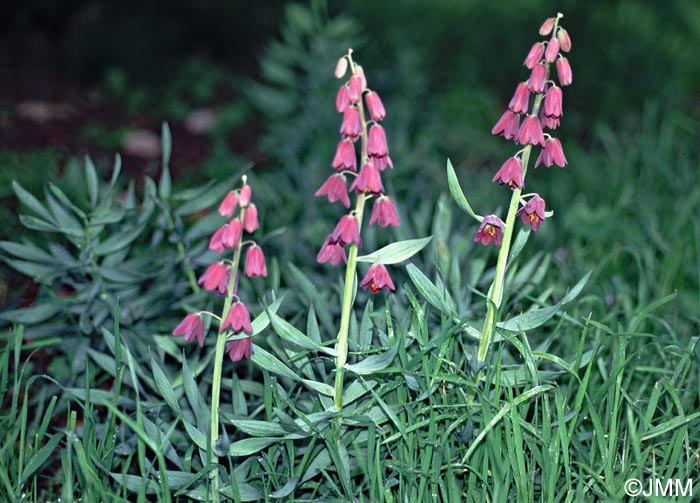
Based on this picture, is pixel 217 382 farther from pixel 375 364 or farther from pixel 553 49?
pixel 553 49

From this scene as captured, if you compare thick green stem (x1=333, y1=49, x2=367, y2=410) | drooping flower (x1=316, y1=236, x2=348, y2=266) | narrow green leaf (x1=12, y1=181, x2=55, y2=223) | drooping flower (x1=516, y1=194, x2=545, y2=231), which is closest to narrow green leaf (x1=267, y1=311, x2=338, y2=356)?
thick green stem (x1=333, y1=49, x2=367, y2=410)

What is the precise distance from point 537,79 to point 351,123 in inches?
16.1

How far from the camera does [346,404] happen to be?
6.89 ft

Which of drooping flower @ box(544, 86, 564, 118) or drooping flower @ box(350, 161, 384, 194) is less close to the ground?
drooping flower @ box(544, 86, 564, 118)

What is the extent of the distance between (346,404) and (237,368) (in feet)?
1.72

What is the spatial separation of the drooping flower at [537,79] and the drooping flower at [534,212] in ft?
0.73

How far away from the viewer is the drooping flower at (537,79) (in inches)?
75.9

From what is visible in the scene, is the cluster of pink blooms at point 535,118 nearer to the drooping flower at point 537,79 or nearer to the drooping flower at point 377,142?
the drooping flower at point 537,79

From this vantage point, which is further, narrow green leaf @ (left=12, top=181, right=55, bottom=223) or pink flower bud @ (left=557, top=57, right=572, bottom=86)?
narrow green leaf @ (left=12, top=181, right=55, bottom=223)

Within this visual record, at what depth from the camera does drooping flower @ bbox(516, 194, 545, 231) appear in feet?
6.42

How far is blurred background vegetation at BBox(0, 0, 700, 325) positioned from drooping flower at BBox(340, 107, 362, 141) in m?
1.05

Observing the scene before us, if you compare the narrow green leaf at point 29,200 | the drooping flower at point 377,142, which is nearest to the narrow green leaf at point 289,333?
the drooping flower at point 377,142

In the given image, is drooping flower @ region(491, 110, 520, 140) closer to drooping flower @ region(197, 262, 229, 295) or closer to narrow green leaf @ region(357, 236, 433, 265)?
narrow green leaf @ region(357, 236, 433, 265)

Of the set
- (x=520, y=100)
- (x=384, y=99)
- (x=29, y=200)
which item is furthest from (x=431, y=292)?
(x=384, y=99)
